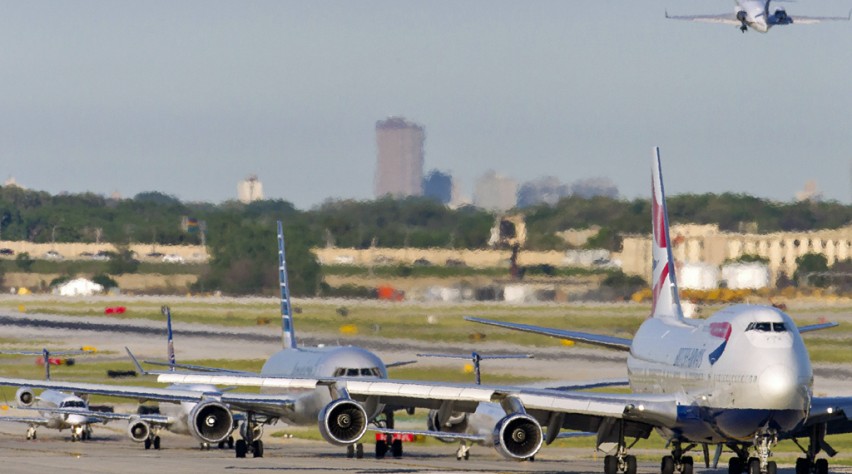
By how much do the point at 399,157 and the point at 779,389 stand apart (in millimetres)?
96680

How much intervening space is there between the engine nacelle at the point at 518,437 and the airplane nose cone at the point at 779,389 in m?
4.42

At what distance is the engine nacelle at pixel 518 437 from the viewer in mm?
33125

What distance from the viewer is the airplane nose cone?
106 ft

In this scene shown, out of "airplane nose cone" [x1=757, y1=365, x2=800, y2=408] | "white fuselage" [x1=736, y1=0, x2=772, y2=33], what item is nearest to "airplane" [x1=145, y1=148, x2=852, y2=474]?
"airplane nose cone" [x1=757, y1=365, x2=800, y2=408]

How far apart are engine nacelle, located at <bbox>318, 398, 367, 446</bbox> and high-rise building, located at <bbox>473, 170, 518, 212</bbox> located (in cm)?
6232

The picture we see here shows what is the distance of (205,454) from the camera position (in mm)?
48156

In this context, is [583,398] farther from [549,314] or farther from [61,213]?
[61,213]

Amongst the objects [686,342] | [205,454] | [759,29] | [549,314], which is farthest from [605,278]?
[686,342]

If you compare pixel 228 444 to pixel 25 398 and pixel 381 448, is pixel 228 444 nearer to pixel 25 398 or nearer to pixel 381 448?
pixel 381 448

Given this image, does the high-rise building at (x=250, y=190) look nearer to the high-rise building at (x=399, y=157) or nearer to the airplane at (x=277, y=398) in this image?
the high-rise building at (x=399, y=157)

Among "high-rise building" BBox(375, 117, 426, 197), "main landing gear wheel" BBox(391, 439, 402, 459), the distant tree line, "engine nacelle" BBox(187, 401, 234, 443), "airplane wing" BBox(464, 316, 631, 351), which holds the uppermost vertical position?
"high-rise building" BBox(375, 117, 426, 197)

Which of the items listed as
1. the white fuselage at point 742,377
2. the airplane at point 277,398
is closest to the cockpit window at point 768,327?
the white fuselage at point 742,377

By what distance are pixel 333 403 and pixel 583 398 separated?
514 cm

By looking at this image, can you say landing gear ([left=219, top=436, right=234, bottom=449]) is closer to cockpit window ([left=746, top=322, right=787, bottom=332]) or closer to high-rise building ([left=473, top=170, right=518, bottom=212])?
cockpit window ([left=746, top=322, right=787, bottom=332])
